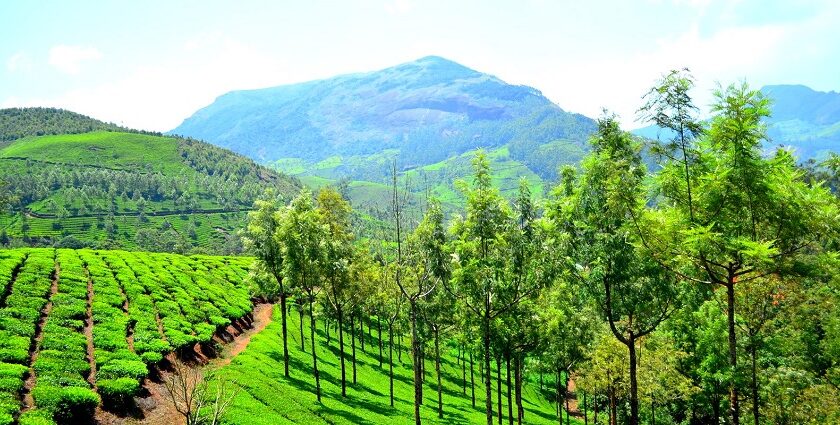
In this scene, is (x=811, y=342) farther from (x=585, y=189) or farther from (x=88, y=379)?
(x=88, y=379)

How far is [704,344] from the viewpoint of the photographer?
152 ft

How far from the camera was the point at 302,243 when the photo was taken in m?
39.2

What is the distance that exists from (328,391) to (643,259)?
105ft

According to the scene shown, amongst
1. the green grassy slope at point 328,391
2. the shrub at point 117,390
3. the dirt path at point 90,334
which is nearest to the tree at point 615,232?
the green grassy slope at point 328,391

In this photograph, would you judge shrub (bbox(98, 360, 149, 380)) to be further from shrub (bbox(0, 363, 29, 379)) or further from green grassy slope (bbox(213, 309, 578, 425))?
green grassy slope (bbox(213, 309, 578, 425))

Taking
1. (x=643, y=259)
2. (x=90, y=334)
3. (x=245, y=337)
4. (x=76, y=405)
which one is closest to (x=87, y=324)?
(x=90, y=334)

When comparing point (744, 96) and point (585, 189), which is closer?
point (744, 96)

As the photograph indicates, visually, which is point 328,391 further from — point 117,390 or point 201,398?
point 201,398

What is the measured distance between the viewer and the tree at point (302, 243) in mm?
38594

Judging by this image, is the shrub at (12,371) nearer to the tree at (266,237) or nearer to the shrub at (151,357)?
the shrub at (151,357)

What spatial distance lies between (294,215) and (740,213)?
103 ft

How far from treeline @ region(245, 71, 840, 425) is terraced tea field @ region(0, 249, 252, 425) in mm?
12770

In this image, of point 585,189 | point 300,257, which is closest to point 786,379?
point 585,189

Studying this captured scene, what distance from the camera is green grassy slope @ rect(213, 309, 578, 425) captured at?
3550 centimetres
